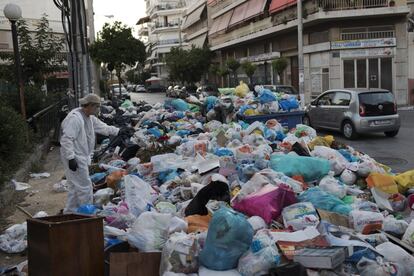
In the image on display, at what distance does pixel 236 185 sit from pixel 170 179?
1290mm

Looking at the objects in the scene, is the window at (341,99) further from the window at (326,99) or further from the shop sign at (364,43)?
the shop sign at (364,43)

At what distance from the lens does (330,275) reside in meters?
4.02

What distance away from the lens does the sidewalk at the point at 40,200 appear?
218 inches

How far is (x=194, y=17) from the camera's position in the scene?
68.9m

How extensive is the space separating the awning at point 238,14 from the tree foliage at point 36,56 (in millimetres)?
28414

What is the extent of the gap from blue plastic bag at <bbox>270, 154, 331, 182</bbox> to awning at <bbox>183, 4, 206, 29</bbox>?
194ft

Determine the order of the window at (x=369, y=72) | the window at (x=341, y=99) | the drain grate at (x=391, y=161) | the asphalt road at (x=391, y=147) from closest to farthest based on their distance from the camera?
the drain grate at (x=391, y=161) → the asphalt road at (x=391, y=147) → the window at (x=341, y=99) → the window at (x=369, y=72)

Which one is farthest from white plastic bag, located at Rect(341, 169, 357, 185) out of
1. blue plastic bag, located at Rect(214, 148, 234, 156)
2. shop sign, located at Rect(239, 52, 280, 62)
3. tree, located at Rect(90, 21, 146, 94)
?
shop sign, located at Rect(239, 52, 280, 62)

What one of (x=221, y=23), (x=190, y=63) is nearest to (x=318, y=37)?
(x=221, y=23)

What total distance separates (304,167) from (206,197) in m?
1.73

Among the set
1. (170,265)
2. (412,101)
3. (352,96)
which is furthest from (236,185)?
(412,101)

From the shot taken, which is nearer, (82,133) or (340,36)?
(82,133)

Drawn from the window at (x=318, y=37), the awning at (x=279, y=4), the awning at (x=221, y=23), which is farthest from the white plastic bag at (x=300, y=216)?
the awning at (x=221, y=23)

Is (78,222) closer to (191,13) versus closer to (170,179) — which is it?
(170,179)
